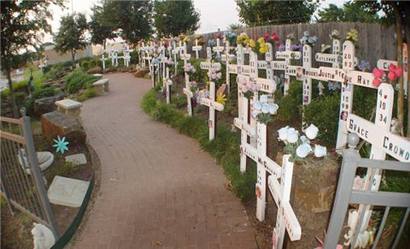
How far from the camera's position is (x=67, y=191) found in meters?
6.16

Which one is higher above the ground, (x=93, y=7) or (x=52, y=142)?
(x=93, y=7)

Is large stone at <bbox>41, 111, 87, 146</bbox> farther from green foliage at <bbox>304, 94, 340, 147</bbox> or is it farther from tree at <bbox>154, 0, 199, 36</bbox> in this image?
tree at <bbox>154, 0, 199, 36</bbox>

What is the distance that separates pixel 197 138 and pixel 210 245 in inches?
165

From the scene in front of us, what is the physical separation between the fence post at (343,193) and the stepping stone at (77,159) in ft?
18.5

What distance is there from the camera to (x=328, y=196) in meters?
4.16

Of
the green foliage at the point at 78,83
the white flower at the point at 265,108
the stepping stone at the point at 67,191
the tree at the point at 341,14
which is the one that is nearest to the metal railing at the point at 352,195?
the white flower at the point at 265,108

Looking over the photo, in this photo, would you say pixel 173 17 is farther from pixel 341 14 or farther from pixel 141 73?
pixel 341 14

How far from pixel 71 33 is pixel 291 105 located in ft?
86.7

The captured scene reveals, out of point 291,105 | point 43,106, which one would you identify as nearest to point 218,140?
point 291,105

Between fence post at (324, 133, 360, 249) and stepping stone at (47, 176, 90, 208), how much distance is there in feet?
13.3

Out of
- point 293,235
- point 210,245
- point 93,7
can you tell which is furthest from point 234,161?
point 93,7

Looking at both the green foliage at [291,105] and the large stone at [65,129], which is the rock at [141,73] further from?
the green foliage at [291,105]

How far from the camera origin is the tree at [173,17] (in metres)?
29.0

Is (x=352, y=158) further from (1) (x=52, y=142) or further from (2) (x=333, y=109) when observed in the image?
(1) (x=52, y=142)
